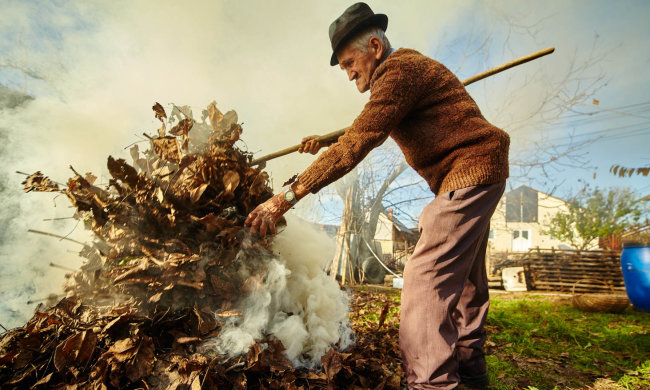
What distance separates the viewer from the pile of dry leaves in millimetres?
1454

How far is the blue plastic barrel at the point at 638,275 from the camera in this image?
16.4 feet

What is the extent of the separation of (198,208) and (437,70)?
1.79 m

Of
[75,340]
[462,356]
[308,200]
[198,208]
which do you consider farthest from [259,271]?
[308,200]

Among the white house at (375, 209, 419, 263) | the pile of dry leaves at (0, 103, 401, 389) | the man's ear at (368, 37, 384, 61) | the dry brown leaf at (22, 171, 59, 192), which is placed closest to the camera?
the pile of dry leaves at (0, 103, 401, 389)

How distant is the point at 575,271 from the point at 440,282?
10837mm

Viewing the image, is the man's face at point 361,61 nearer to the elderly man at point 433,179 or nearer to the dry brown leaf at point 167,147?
the elderly man at point 433,179

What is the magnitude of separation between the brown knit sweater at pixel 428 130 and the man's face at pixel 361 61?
0.31 meters

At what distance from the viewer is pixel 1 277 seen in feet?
8.23

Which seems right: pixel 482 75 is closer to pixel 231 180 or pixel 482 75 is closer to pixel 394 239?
pixel 231 180

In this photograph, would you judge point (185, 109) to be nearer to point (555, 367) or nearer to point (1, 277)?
point (1, 277)

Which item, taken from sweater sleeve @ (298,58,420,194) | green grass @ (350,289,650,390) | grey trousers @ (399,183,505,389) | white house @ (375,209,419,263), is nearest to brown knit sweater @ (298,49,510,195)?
sweater sleeve @ (298,58,420,194)

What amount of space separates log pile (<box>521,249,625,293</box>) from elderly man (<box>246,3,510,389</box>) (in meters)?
9.76

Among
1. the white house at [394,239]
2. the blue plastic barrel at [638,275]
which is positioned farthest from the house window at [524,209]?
the blue plastic barrel at [638,275]

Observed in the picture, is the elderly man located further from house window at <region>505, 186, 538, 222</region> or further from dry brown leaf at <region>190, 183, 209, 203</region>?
house window at <region>505, 186, 538, 222</region>
